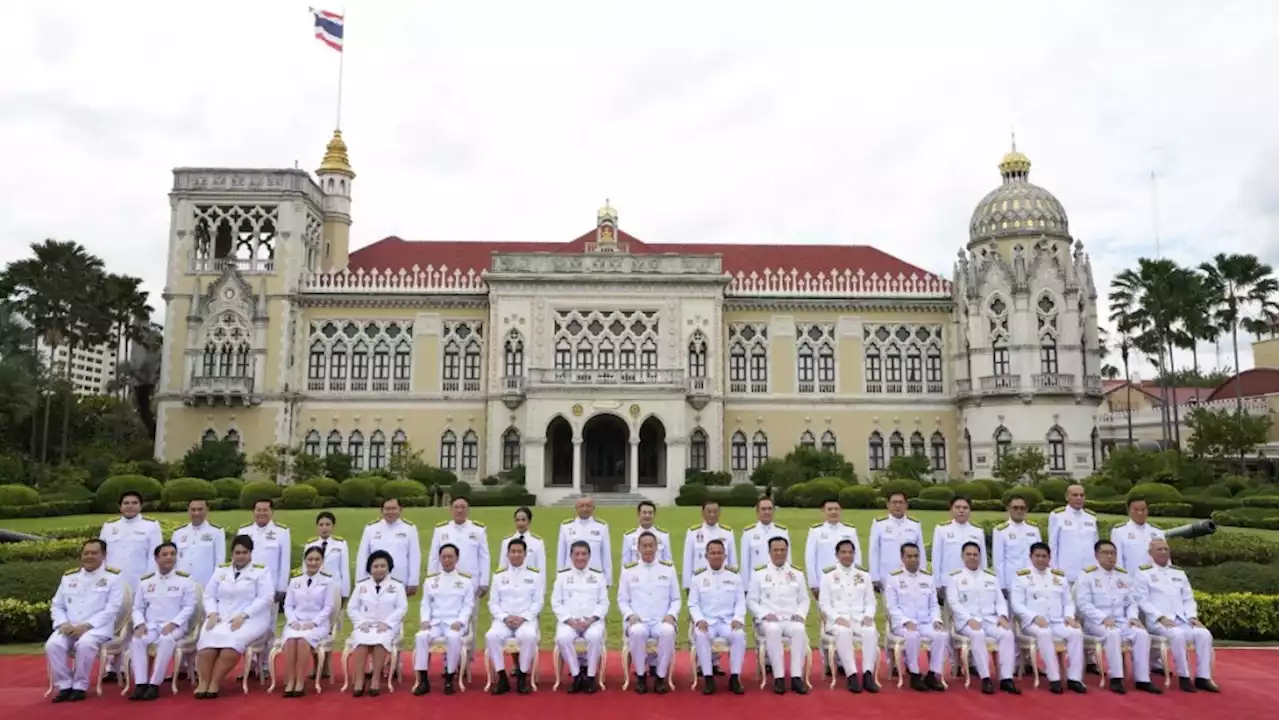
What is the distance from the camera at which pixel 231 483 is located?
30969mm

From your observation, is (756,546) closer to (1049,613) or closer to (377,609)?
(1049,613)

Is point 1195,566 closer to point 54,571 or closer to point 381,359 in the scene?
point 54,571

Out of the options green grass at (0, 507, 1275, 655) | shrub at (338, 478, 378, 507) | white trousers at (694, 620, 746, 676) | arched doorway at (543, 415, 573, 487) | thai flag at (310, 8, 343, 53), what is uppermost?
thai flag at (310, 8, 343, 53)

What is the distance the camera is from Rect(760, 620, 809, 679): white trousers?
958cm

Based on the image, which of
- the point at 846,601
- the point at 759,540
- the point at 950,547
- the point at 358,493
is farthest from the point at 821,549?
the point at 358,493

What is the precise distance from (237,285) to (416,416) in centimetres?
1003

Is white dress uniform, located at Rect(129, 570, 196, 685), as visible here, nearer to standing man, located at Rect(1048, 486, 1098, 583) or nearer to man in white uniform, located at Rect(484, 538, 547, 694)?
man in white uniform, located at Rect(484, 538, 547, 694)

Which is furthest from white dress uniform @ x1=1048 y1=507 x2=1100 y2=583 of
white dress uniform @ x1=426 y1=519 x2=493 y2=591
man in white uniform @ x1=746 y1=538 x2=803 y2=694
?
white dress uniform @ x1=426 y1=519 x2=493 y2=591

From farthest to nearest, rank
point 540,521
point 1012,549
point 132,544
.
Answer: point 540,521, point 1012,549, point 132,544

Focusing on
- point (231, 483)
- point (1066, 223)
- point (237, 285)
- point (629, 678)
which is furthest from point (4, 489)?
point (1066, 223)

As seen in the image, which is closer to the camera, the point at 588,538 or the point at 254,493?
the point at 588,538

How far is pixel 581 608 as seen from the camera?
997cm

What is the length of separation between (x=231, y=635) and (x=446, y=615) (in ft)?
7.14

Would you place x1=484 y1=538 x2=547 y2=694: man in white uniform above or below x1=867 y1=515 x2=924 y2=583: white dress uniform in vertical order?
below
